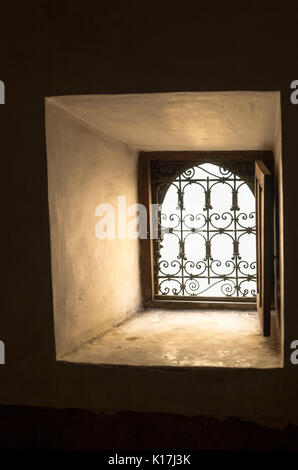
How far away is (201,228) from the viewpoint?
4184 millimetres

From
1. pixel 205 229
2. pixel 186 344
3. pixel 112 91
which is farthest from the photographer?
pixel 205 229

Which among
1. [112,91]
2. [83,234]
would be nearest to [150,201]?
[83,234]

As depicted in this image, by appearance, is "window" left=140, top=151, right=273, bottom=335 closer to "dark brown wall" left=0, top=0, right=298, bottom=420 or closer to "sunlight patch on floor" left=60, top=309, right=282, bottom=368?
"sunlight patch on floor" left=60, top=309, right=282, bottom=368

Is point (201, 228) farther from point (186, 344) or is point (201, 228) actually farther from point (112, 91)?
point (112, 91)

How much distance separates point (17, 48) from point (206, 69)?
1.06m

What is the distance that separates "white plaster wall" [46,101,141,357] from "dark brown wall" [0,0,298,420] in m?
0.10

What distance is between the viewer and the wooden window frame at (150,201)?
13.2 feet

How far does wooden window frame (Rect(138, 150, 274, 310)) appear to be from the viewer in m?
4.02

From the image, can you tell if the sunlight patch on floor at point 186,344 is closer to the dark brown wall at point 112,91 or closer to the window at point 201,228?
the dark brown wall at point 112,91

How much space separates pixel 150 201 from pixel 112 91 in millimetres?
1737

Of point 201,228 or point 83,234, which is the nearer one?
point 83,234

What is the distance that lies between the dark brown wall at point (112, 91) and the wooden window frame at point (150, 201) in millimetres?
1572

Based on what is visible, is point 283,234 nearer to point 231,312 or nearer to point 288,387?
point 288,387
